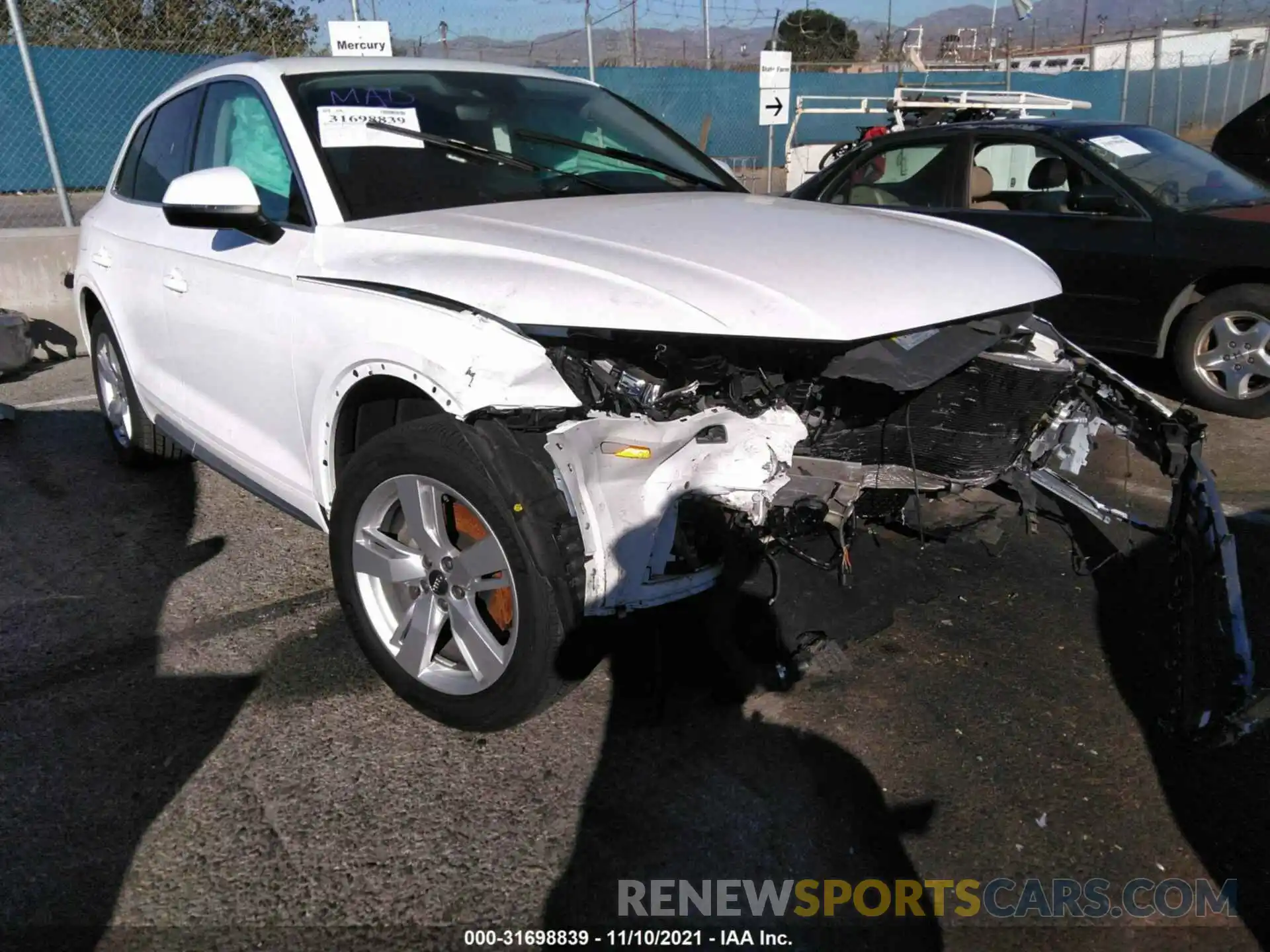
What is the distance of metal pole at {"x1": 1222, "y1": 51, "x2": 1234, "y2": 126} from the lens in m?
28.2

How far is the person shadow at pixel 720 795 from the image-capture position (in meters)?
2.29

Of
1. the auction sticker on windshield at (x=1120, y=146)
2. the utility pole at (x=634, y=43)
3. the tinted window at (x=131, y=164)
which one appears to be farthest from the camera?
the utility pole at (x=634, y=43)

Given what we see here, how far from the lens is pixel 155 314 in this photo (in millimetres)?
4004

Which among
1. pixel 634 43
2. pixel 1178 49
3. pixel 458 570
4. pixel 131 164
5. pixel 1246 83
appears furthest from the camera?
pixel 1178 49

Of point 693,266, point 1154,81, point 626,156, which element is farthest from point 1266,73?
Answer: point 693,266

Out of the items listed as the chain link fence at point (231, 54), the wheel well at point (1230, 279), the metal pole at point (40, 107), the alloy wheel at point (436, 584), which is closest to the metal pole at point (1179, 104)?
the chain link fence at point (231, 54)

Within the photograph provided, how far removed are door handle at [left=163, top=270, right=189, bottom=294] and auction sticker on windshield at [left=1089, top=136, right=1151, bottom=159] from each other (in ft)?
17.5

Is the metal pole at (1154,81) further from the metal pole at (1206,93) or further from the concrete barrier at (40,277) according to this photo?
the concrete barrier at (40,277)

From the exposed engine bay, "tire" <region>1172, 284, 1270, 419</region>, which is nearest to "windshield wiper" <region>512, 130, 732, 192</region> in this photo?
the exposed engine bay

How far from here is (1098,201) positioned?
6.07m

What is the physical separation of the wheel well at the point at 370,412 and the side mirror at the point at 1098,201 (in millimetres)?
4767

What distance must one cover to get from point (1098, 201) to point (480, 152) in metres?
4.33

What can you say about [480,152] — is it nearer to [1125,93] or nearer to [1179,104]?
[1125,93]

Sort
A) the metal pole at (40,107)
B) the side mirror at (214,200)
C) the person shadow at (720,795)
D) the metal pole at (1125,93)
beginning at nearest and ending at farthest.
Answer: the person shadow at (720,795)
the side mirror at (214,200)
the metal pole at (40,107)
the metal pole at (1125,93)
